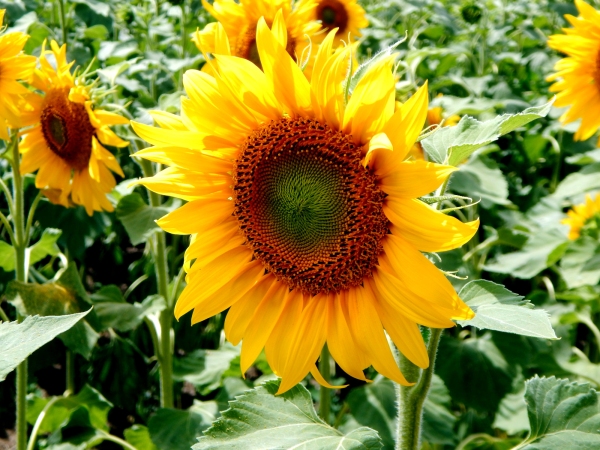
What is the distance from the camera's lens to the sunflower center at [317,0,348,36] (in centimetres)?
369

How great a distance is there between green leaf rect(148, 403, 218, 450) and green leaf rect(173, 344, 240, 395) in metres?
Answer: 0.13

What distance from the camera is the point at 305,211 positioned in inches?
51.1

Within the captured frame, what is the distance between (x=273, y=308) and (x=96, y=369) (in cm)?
179

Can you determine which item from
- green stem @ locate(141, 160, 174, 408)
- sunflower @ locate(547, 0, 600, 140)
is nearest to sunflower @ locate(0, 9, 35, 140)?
green stem @ locate(141, 160, 174, 408)

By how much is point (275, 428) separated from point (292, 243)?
0.34 meters

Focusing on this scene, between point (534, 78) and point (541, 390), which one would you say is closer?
point (541, 390)

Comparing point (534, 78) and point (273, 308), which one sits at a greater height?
point (273, 308)

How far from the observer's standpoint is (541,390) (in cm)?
134

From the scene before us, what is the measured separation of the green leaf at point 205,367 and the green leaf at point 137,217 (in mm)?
491

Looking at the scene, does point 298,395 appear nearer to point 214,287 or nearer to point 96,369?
point 214,287

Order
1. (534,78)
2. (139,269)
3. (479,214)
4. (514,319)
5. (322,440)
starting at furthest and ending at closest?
(534,78)
(139,269)
(479,214)
(322,440)
(514,319)

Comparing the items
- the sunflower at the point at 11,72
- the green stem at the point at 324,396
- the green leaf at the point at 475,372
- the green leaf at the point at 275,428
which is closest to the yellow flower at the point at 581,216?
the green leaf at the point at 475,372

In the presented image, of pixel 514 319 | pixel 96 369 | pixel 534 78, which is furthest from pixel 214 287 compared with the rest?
pixel 534 78

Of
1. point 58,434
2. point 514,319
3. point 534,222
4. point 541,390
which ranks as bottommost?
point 58,434
